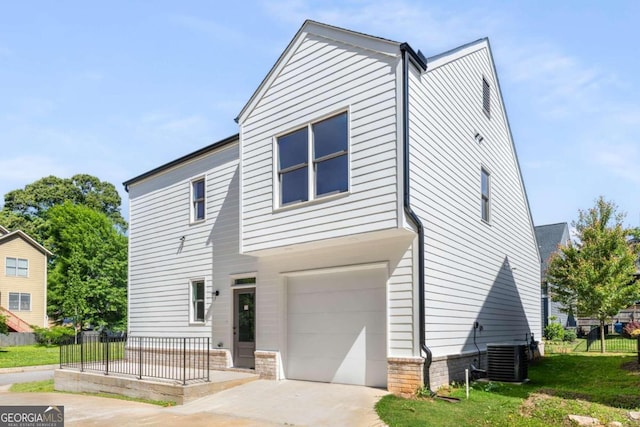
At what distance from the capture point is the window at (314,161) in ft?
36.2

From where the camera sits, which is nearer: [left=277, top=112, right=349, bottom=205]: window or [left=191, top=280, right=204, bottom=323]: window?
[left=277, top=112, right=349, bottom=205]: window

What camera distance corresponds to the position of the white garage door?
35.9 ft

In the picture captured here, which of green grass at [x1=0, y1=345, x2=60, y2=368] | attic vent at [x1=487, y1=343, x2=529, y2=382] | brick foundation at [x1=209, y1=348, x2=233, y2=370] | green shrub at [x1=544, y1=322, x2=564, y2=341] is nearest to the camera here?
attic vent at [x1=487, y1=343, x2=529, y2=382]

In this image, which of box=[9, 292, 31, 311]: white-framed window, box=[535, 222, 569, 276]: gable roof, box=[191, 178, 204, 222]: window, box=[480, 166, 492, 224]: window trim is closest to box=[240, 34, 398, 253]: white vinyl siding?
box=[191, 178, 204, 222]: window

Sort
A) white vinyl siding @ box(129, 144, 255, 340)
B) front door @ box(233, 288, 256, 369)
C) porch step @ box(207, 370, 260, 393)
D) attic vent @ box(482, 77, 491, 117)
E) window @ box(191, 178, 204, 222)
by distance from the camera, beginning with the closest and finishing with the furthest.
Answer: porch step @ box(207, 370, 260, 393), front door @ box(233, 288, 256, 369), white vinyl siding @ box(129, 144, 255, 340), attic vent @ box(482, 77, 491, 117), window @ box(191, 178, 204, 222)

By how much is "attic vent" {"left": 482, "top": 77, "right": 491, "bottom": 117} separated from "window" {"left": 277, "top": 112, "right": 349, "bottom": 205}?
602 centimetres

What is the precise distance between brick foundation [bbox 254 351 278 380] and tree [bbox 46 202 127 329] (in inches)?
1095

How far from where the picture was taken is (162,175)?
57.9 ft

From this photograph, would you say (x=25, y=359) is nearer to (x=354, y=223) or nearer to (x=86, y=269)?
(x=86, y=269)

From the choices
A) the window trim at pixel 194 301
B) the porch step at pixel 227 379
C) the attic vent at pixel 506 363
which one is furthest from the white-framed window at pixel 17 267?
the attic vent at pixel 506 363

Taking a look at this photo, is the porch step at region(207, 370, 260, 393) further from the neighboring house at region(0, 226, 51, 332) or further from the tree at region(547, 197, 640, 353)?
the neighboring house at region(0, 226, 51, 332)

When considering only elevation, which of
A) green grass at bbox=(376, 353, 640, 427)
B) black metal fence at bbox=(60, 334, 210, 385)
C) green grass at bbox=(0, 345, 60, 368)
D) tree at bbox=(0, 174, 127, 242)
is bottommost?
green grass at bbox=(0, 345, 60, 368)

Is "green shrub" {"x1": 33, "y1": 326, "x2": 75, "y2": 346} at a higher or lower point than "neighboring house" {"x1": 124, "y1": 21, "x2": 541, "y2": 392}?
lower

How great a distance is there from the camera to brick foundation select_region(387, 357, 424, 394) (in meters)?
9.83
